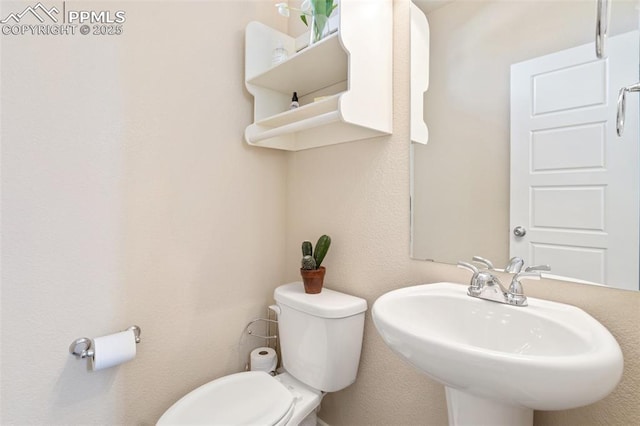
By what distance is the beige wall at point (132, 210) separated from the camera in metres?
0.91

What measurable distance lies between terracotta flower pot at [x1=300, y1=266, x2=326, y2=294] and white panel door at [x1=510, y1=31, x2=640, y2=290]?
658 mm

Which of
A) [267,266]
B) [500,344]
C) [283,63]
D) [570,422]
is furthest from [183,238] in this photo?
[570,422]

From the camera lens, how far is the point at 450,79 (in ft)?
3.39

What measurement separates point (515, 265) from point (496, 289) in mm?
103

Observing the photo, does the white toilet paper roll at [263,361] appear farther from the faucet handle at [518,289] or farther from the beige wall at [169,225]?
the faucet handle at [518,289]

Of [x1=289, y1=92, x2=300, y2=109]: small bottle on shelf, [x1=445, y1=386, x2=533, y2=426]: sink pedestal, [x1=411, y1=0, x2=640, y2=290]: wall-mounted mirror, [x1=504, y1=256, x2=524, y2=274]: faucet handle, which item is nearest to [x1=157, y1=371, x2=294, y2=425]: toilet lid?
[x1=445, y1=386, x2=533, y2=426]: sink pedestal

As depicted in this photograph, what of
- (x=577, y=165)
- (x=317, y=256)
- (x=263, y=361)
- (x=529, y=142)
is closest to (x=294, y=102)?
(x=317, y=256)

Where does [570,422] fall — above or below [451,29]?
below

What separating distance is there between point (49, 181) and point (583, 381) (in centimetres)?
139

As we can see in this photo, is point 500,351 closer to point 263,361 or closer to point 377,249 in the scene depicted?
point 377,249

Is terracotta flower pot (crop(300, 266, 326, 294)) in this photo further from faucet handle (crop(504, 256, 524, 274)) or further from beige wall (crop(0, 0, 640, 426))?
faucet handle (crop(504, 256, 524, 274))

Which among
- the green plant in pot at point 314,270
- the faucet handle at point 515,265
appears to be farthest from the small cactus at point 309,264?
the faucet handle at point 515,265

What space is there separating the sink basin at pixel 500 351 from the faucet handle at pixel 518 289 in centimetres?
2

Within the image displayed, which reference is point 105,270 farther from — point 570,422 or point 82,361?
point 570,422
